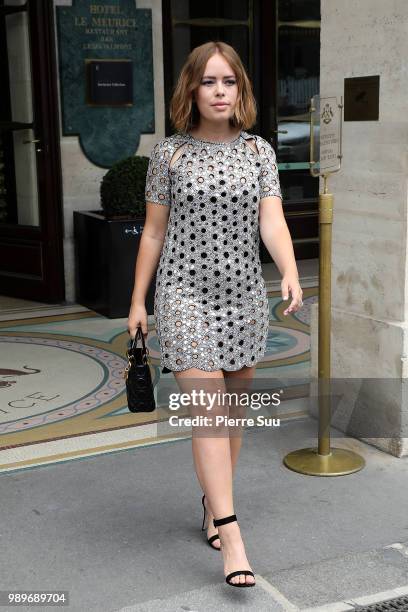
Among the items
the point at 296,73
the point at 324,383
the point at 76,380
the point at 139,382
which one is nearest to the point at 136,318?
the point at 139,382

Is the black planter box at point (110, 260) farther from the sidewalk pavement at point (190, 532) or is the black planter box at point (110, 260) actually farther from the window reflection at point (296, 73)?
the sidewalk pavement at point (190, 532)

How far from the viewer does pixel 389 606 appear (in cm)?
272

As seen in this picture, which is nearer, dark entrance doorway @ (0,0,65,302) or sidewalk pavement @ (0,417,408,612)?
sidewalk pavement @ (0,417,408,612)

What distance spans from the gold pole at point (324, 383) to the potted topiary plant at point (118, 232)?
2988 mm

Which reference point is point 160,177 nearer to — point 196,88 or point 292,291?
point 196,88

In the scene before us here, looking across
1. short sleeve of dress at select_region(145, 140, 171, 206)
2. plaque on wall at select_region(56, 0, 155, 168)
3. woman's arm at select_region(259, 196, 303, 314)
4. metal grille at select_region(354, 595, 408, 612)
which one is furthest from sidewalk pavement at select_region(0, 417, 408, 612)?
plaque on wall at select_region(56, 0, 155, 168)

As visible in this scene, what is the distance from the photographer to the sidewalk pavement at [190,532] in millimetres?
2812

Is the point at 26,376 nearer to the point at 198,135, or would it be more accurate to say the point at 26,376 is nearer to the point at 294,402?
the point at 294,402

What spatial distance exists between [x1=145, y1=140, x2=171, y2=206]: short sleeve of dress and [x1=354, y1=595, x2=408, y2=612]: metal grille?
1417 mm

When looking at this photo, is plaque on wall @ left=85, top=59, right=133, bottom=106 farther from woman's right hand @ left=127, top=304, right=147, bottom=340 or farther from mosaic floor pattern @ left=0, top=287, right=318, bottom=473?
woman's right hand @ left=127, top=304, right=147, bottom=340

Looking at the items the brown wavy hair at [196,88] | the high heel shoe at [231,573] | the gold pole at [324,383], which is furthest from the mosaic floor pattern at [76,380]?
the brown wavy hair at [196,88]

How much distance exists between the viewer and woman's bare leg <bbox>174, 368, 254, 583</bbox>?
111 inches

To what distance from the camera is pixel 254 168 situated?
114 inches

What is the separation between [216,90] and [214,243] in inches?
19.0
